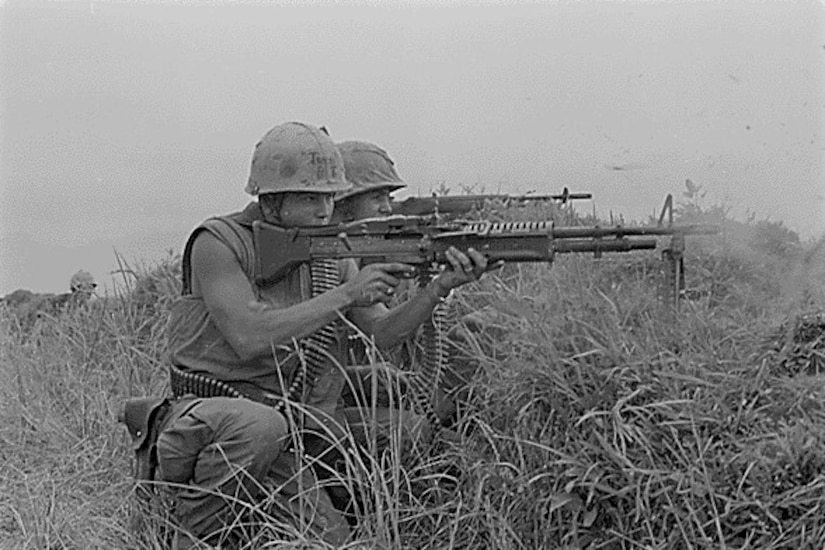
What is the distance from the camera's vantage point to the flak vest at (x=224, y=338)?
4.10 meters

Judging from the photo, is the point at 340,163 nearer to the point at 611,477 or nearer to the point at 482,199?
the point at 611,477

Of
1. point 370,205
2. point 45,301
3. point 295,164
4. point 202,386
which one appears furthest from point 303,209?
point 45,301

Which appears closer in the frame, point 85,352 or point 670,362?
point 670,362

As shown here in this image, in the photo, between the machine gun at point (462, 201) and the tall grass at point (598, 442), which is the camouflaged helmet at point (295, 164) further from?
the machine gun at point (462, 201)

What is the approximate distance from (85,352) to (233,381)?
110 inches

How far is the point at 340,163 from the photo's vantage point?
171 inches

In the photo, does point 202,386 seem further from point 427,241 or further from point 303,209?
point 427,241

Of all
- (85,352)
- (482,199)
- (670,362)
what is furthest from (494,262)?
(85,352)

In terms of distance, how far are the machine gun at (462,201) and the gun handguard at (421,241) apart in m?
1.99

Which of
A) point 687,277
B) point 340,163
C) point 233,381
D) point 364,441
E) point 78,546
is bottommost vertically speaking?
point 78,546

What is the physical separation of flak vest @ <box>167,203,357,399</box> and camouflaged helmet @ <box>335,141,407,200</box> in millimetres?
1158

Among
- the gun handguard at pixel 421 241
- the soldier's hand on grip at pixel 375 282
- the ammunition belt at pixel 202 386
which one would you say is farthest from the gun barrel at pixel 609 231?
the ammunition belt at pixel 202 386

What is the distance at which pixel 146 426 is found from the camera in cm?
418

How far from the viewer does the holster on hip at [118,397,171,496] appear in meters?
4.15
